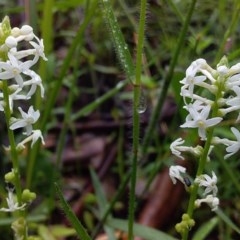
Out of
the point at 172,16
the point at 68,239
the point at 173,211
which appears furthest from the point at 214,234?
the point at 172,16

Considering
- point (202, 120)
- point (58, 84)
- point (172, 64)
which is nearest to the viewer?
point (202, 120)

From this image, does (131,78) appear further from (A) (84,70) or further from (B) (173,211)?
(A) (84,70)

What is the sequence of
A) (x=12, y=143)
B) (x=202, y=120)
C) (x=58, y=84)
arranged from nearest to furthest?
1. (x=202, y=120)
2. (x=12, y=143)
3. (x=58, y=84)

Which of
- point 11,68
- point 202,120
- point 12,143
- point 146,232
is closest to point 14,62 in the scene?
point 11,68

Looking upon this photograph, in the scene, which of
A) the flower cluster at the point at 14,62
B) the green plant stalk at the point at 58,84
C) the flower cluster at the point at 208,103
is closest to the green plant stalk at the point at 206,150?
the flower cluster at the point at 208,103

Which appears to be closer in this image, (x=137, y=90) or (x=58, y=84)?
(x=137, y=90)

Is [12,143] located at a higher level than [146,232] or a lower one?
higher

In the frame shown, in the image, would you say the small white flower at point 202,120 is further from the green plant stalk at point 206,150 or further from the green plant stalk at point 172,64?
the green plant stalk at point 172,64

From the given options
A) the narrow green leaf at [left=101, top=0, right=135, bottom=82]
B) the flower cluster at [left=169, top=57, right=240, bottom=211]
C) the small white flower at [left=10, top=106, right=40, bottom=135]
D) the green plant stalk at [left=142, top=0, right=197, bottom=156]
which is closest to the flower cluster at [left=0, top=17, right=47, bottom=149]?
the small white flower at [left=10, top=106, right=40, bottom=135]

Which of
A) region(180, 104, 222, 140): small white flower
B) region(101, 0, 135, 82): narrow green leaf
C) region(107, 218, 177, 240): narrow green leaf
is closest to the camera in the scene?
region(180, 104, 222, 140): small white flower

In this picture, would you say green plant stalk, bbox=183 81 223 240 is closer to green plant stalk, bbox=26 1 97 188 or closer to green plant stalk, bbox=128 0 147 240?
green plant stalk, bbox=128 0 147 240

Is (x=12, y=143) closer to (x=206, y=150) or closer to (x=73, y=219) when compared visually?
(x=73, y=219)
